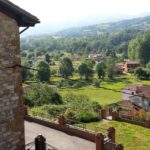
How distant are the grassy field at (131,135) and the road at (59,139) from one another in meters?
7.03

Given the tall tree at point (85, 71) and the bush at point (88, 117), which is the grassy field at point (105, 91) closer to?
the tall tree at point (85, 71)

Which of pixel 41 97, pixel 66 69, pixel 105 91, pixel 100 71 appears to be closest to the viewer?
pixel 41 97

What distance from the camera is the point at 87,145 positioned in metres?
18.6

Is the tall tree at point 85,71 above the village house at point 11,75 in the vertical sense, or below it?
below

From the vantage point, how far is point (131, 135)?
28703 mm

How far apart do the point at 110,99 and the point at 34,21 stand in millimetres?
60662

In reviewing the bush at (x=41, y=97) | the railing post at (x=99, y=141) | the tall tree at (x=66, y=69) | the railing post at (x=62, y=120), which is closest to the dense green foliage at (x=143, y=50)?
the tall tree at (x=66, y=69)

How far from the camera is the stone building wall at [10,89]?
11.0 metres

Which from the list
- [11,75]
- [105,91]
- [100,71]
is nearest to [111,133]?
[11,75]

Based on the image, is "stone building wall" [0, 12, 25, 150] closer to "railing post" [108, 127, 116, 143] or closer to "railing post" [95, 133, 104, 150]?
"railing post" [95, 133, 104, 150]

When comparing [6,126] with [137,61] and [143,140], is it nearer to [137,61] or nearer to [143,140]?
[143,140]

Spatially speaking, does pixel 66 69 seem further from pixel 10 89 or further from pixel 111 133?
pixel 10 89

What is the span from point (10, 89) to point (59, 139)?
8.72m

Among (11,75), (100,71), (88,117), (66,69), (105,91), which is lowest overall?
(105,91)
